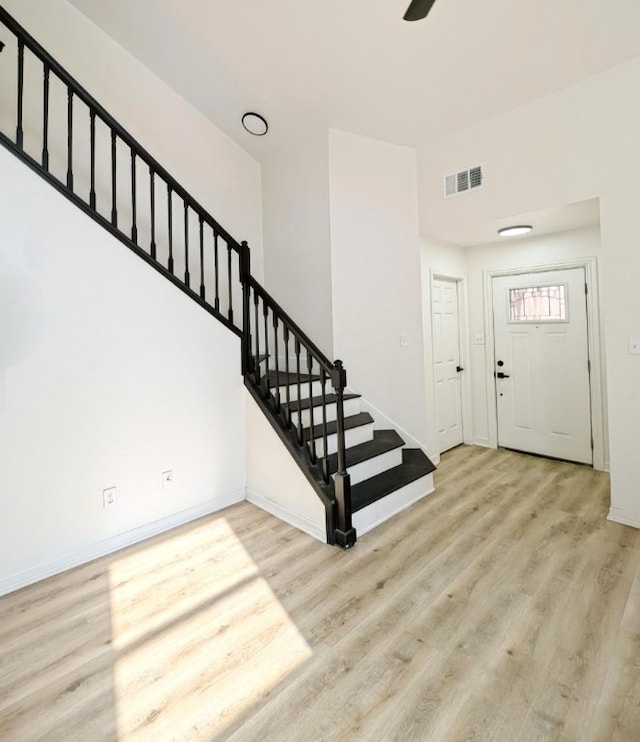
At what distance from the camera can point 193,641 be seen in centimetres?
182

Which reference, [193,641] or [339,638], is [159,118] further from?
[339,638]

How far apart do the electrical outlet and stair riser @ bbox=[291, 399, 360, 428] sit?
4.45 feet

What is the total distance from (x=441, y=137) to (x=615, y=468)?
3.21 meters

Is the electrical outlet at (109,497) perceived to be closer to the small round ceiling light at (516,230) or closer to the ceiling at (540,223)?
the ceiling at (540,223)

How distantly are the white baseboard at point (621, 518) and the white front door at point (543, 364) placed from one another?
4.10ft

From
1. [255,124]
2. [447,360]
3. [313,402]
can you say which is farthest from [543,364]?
[255,124]

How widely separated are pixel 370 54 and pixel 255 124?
1376 millimetres

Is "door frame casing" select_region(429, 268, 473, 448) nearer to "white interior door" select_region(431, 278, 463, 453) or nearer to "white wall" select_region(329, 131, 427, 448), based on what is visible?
"white interior door" select_region(431, 278, 463, 453)

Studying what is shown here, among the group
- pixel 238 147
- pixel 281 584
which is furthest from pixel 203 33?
pixel 281 584

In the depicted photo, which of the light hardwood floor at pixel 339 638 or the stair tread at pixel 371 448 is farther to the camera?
the stair tread at pixel 371 448

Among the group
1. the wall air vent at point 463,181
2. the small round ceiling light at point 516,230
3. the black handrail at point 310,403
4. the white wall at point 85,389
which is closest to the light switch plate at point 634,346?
the small round ceiling light at point 516,230

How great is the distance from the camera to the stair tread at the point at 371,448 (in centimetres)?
294

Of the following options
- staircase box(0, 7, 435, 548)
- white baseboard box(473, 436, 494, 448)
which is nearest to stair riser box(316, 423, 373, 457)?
staircase box(0, 7, 435, 548)

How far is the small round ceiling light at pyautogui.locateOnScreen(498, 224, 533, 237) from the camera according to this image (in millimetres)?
3620
